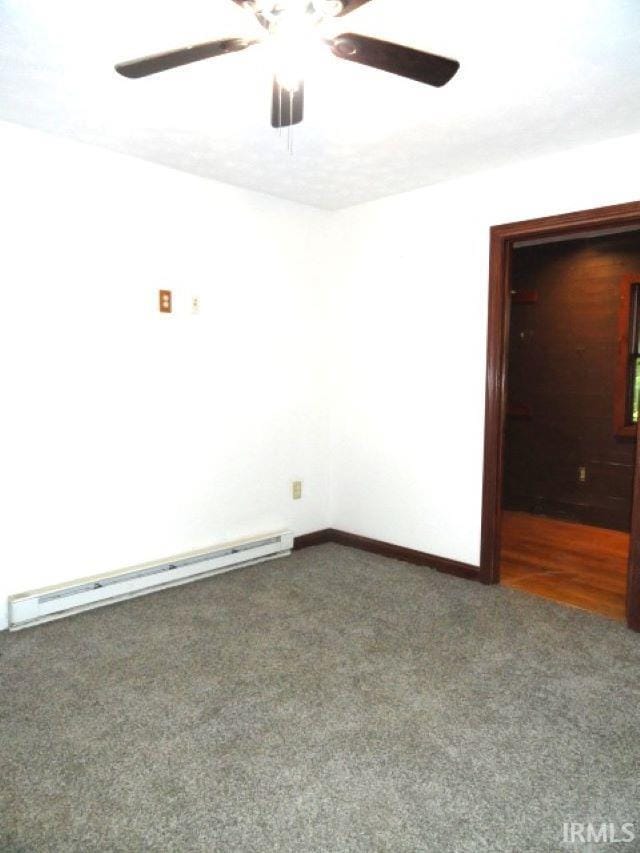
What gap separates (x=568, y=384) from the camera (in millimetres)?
4895

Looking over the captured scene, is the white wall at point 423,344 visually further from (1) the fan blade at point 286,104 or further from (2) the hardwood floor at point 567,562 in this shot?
(1) the fan blade at point 286,104

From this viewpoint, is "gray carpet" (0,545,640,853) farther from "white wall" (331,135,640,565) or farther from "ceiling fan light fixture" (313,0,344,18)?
"ceiling fan light fixture" (313,0,344,18)

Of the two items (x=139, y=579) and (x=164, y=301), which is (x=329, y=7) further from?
(x=139, y=579)

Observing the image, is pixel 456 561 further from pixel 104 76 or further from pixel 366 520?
pixel 104 76

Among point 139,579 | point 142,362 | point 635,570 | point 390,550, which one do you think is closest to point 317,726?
point 139,579

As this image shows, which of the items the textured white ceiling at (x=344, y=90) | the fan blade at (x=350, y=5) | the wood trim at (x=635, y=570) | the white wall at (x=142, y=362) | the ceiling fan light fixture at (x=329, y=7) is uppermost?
the textured white ceiling at (x=344, y=90)

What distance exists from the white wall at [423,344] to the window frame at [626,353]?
72.5 inches

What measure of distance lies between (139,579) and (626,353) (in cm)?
390

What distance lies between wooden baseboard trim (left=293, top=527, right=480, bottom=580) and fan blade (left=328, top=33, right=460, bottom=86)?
8.52ft

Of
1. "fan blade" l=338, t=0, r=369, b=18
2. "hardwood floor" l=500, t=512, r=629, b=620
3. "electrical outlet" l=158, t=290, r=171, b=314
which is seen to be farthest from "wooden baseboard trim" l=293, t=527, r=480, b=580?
"fan blade" l=338, t=0, r=369, b=18

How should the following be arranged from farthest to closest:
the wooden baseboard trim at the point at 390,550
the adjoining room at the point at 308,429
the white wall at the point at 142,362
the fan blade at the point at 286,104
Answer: the wooden baseboard trim at the point at 390,550, the white wall at the point at 142,362, the fan blade at the point at 286,104, the adjoining room at the point at 308,429

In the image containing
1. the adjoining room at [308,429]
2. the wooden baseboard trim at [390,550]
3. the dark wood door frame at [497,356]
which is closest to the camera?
the adjoining room at [308,429]

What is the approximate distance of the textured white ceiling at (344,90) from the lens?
5.93 ft

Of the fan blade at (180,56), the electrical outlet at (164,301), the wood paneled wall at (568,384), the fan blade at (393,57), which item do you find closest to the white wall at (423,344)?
the electrical outlet at (164,301)
